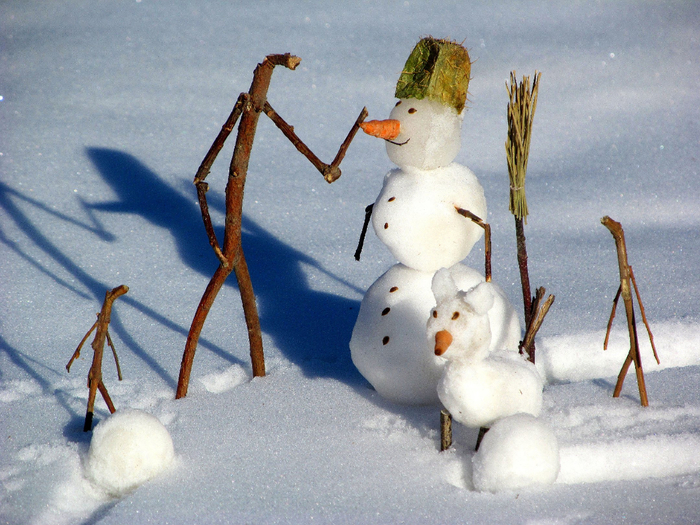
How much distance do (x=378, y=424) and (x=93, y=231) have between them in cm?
123

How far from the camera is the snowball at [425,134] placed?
125cm

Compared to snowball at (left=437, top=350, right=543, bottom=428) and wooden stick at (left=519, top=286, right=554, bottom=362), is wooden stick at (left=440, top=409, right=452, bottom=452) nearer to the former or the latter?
snowball at (left=437, top=350, right=543, bottom=428)

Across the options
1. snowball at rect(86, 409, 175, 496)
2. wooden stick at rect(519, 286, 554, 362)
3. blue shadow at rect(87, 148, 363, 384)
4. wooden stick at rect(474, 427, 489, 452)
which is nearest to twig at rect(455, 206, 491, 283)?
wooden stick at rect(519, 286, 554, 362)

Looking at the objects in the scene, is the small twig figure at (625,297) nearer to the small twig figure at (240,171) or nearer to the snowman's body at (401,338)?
the snowman's body at (401,338)

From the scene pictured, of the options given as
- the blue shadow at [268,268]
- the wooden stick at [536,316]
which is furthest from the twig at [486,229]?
the blue shadow at [268,268]

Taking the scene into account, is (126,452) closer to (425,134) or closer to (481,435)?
(481,435)

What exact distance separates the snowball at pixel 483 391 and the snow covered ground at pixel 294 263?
10cm

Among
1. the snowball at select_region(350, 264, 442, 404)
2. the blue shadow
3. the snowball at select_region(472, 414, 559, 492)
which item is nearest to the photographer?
the snowball at select_region(472, 414, 559, 492)

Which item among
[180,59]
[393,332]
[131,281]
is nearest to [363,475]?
[393,332]

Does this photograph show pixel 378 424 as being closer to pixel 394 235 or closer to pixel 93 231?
pixel 394 235

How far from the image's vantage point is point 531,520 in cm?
105

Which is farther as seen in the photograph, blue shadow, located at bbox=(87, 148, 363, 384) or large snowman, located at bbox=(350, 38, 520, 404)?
blue shadow, located at bbox=(87, 148, 363, 384)

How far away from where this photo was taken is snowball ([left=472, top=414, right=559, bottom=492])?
1.09 meters

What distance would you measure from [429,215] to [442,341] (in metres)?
0.27
